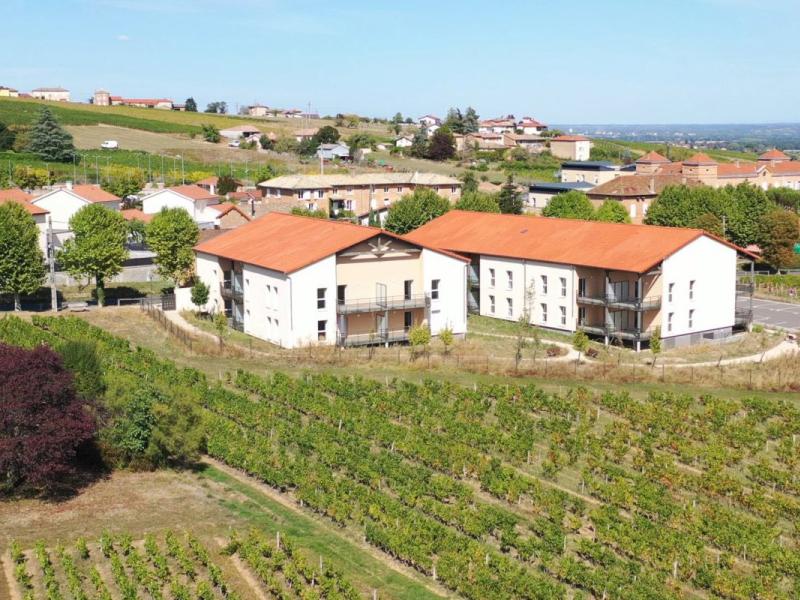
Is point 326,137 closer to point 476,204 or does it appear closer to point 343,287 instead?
point 476,204

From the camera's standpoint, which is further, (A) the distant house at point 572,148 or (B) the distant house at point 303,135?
(A) the distant house at point 572,148

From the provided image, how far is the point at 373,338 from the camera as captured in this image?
46.8 metres

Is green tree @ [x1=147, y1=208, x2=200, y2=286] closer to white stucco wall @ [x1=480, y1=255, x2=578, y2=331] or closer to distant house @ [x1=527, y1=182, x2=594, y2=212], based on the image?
white stucco wall @ [x1=480, y1=255, x2=578, y2=331]

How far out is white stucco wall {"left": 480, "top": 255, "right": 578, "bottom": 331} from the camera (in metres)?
49.4

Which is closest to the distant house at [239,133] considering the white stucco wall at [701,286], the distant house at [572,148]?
the distant house at [572,148]

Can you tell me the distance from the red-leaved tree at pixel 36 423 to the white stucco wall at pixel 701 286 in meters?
27.8

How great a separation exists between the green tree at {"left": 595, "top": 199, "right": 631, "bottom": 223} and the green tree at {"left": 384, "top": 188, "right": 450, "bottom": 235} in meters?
12.7

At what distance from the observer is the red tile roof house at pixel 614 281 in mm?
47281

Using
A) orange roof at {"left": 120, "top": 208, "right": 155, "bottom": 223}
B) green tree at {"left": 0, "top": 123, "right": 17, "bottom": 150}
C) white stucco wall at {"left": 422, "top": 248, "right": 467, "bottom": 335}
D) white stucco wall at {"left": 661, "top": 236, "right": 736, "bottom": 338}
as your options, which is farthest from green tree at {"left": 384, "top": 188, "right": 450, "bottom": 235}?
green tree at {"left": 0, "top": 123, "right": 17, "bottom": 150}

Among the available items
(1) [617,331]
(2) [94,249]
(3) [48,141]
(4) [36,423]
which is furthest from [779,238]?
(3) [48,141]

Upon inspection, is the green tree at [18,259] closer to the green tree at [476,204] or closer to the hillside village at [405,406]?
the hillside village at [405,406]

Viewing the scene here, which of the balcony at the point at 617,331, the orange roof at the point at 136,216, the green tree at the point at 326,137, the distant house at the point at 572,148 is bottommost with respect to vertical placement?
the balcony at the point at 617,331

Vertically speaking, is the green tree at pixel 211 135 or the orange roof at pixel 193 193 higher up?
the green tree at pixel 211 135

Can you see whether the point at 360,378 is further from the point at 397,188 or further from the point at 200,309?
the point at 397,188
